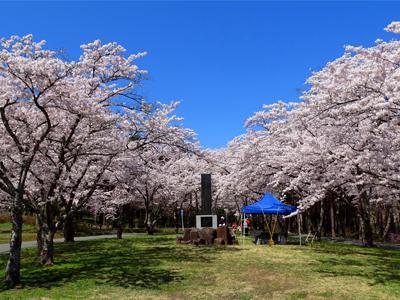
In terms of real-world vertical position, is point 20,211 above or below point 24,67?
below

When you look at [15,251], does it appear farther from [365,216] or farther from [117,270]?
[365,216]

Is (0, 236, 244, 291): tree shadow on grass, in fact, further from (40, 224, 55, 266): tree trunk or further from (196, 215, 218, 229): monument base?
(196, 215, 218, 229): monument base

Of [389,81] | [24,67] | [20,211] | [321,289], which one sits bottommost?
[321,289]

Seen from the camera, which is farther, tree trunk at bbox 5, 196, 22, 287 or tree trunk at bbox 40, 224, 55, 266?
tree trunk at bbox 40, 224, 55, 266

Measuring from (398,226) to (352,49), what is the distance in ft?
78.2

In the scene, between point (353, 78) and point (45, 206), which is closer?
point (353, 78)

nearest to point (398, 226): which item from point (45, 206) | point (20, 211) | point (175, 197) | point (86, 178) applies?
point (175, 197)

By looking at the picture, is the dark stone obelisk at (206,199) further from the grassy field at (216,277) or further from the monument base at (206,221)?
the grassy field at (216,277)

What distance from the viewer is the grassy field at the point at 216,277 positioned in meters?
10.4

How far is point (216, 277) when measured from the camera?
12414mm

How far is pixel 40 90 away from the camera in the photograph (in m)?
11.9

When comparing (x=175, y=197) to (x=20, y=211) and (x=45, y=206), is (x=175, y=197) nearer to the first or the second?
(x=45, y=206)

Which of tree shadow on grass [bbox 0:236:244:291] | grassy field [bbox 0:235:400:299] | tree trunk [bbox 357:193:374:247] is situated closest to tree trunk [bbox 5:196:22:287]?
tree shadow on grass [bbox 0:236:244:291]

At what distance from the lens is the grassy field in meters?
10.4
